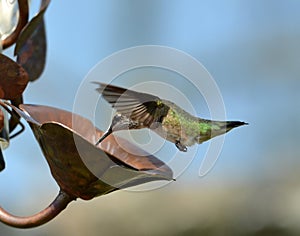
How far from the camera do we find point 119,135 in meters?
0.65

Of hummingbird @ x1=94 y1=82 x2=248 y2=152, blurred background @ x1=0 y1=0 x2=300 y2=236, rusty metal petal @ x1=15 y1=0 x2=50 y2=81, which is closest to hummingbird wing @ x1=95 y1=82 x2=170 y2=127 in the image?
hummingbird @ x1=94 y1=82 x2=248 y2=152

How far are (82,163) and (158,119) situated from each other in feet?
0.37

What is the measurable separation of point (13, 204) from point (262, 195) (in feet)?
3.45

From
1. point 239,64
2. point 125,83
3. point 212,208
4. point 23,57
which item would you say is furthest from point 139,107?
point 239,64

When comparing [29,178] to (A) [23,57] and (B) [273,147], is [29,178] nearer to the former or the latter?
(B) [273,147]

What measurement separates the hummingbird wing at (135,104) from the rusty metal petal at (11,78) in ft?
0.23

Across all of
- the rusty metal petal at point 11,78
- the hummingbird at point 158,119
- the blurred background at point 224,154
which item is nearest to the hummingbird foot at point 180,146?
the hummingbird at point 158,119

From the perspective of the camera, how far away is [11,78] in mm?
576

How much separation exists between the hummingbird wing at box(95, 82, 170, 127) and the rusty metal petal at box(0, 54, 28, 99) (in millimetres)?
70

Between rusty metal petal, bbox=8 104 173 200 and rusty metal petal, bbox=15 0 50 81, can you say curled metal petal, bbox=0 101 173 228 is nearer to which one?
rusty metal petal, bbox=8 104 173 200

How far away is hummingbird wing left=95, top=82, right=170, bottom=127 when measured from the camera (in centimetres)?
57

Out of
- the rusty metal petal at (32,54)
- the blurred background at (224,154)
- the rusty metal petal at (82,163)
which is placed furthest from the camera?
the blurred background at (224,154)

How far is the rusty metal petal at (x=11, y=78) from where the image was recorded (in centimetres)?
56

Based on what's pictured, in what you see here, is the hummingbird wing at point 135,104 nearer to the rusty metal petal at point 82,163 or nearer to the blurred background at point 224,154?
the rusty metal petal at point 82,163
